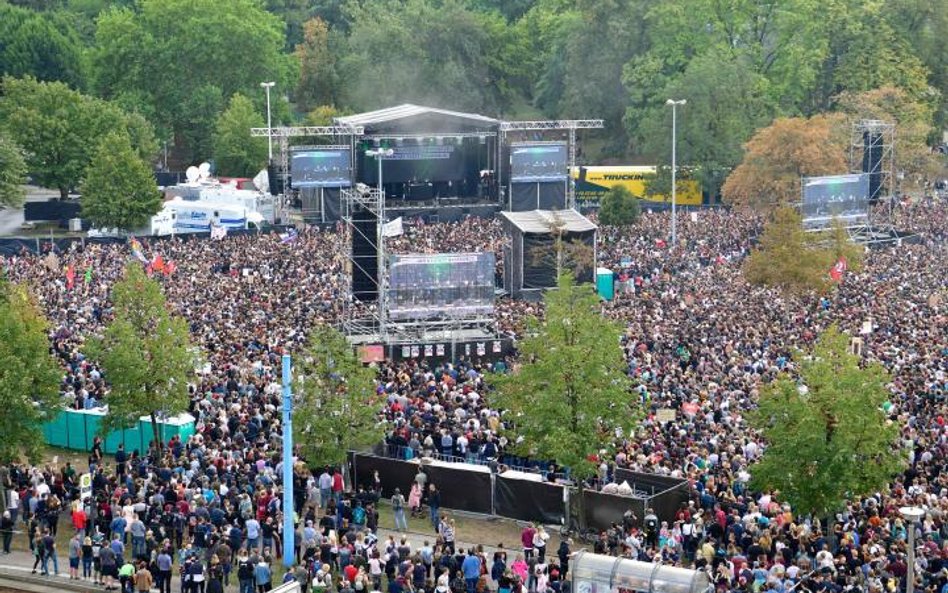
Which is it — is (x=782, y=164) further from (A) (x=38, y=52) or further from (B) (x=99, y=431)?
(A) (x=38, y=52)

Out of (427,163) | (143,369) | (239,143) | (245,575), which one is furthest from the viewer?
(239,143)

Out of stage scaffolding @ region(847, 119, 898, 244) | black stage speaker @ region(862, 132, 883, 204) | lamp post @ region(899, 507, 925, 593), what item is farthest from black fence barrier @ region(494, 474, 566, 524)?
black stage speaker @ region(862, 132, 883, 204)

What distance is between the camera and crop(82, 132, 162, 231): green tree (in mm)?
73250

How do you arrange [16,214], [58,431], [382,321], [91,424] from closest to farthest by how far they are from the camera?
[91,424] < [58,431] < [382,321] < [16,214]

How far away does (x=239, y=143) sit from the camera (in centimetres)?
8906

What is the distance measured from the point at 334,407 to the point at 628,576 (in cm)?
1025

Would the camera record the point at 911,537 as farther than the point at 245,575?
No

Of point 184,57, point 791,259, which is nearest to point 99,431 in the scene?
point 791,259

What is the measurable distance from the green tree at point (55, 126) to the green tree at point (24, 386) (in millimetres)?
44020

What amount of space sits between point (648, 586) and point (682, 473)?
8525 millimetres

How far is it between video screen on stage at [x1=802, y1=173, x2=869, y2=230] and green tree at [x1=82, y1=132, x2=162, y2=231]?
2712cm

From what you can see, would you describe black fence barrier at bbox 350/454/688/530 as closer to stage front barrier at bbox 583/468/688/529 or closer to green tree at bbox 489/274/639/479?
stage front barrier at bbox 583/468/688/529

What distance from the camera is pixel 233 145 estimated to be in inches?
3504

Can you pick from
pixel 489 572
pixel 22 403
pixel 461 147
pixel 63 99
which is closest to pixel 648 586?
pixel 489 572
